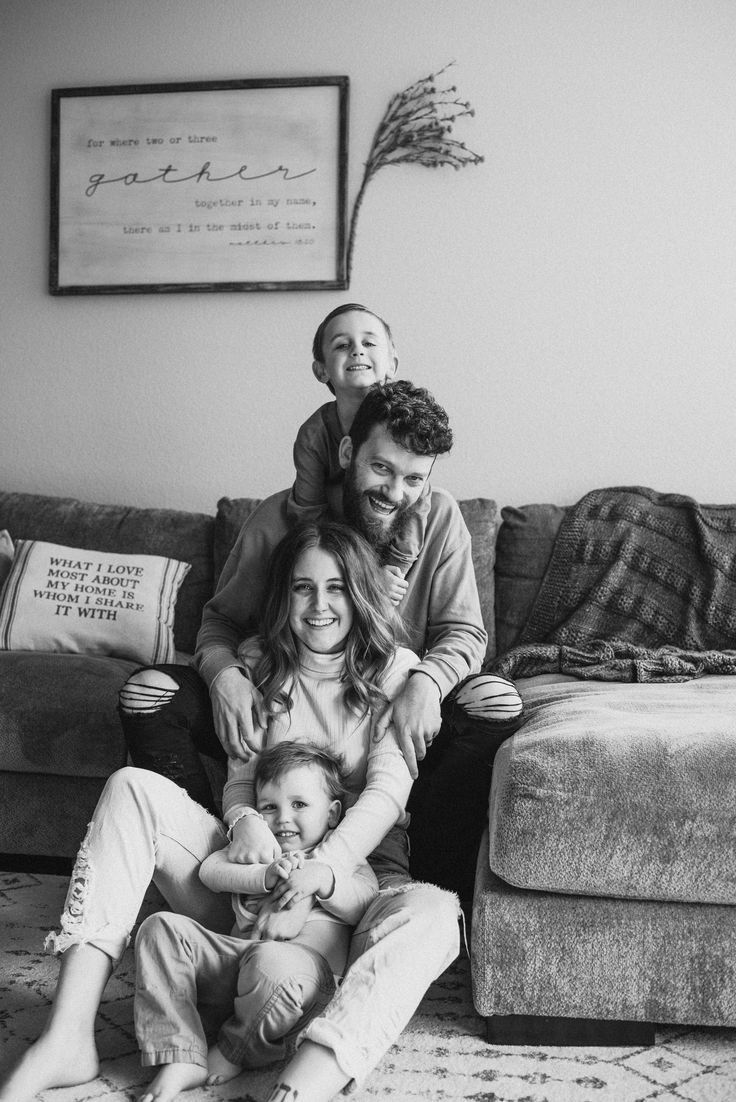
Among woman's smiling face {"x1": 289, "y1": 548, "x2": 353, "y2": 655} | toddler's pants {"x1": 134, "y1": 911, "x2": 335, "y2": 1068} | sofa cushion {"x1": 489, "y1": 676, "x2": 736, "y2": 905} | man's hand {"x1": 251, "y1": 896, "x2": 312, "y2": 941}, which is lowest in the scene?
toddler's pants {"x1": 134, "y1": 911, "x2": 335, "y2": 1068}

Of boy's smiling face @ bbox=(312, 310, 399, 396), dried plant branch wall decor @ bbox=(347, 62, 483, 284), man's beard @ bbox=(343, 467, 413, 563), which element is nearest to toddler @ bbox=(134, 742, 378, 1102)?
man's beard @ bbox=(343, 467, 413, 563)

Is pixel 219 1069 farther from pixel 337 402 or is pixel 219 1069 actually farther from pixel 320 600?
pixel 337 402

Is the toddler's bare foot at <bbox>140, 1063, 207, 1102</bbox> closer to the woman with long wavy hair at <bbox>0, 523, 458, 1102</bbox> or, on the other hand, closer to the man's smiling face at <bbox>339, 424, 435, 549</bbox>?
the woman with long wavy hair at <bbox>0, 523, 458, 1102</bbox>

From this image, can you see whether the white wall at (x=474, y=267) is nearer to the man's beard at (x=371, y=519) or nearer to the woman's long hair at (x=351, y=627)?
the man's beard at (x=371, y=519)

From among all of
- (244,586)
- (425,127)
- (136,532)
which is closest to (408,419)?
(244,586)

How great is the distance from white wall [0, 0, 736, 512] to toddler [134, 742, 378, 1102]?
5.09ft

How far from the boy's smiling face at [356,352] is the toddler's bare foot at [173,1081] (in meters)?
1.15

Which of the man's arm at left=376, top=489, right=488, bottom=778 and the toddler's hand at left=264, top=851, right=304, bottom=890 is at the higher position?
the man's arm at left=376, top=489, right=488, bottom=778

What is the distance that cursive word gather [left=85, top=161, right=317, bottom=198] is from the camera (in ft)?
9.45

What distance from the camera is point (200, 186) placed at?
2.91 meters

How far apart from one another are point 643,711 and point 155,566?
1257 mm

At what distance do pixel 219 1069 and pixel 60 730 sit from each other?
90 centimetres

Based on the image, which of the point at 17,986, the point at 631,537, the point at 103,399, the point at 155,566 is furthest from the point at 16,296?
the point at 17,986

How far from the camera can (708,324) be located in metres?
2.77
